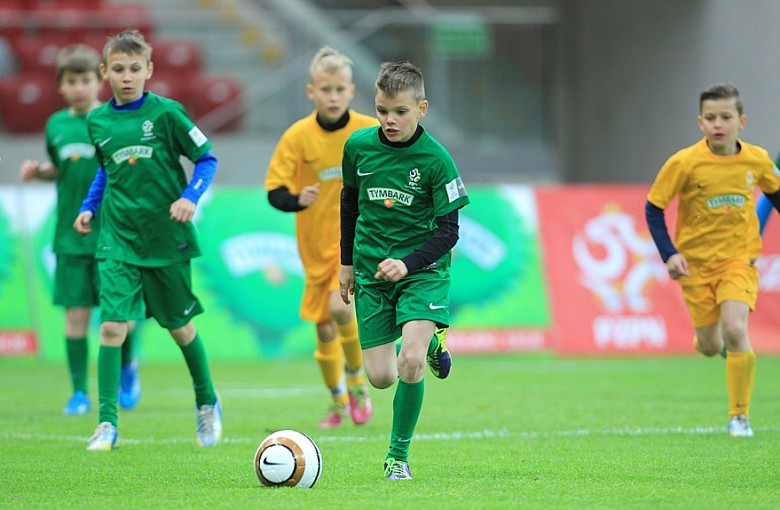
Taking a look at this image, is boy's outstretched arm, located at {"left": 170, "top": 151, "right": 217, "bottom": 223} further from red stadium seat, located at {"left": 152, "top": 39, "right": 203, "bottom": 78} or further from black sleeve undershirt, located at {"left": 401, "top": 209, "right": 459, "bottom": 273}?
red stadium seat, located at {"left": 152, "top": 39, "right": 203, "bottom": 78}

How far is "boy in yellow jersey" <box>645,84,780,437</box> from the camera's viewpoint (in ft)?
28.0

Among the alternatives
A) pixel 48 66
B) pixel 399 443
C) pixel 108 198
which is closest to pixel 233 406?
pixel 108 198

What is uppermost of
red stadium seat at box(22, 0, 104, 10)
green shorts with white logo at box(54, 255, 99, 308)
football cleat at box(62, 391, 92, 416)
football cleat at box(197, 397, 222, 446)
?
red stadium seat at box(22, 0, 104, 10)

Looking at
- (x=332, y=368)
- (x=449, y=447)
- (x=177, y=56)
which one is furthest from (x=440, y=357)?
(x=177, y=56)

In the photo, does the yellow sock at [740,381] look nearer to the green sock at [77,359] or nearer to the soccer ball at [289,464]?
the soccer ball at [289,464]

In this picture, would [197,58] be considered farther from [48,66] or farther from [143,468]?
[143,468]

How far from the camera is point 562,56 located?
2227 cm

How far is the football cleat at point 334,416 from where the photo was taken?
9.12 meters

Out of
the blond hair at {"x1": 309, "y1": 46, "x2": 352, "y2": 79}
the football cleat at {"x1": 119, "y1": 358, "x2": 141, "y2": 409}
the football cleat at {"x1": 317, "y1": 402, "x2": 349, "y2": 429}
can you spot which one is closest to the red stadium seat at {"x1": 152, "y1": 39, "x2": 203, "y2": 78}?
the football cleat at {"x1": 119, "y1": 358, "x2": 141, "y2": 409}

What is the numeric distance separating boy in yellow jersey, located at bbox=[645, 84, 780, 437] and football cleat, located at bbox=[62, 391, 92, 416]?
4.52 metres

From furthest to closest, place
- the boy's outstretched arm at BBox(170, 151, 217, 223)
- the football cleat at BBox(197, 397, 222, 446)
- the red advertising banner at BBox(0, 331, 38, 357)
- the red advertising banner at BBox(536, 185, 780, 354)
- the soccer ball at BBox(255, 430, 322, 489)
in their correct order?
the red advertising banner at BBox(536, 185, 780, 354) → the red advertising banner at BBox(0, 331, 38, 357) → the football cleat at BBox(197, 397, 222, 446) → the boy's outstretched arm at BBox(170, 151, 217, 223) → the soccer ball at BBox(255, 430, 322, 489)

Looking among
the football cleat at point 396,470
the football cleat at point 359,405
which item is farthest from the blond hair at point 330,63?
the football cleat at point 396,470

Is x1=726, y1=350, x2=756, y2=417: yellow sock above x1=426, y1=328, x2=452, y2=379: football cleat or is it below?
below

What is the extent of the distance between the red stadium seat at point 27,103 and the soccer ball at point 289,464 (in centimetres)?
1322
